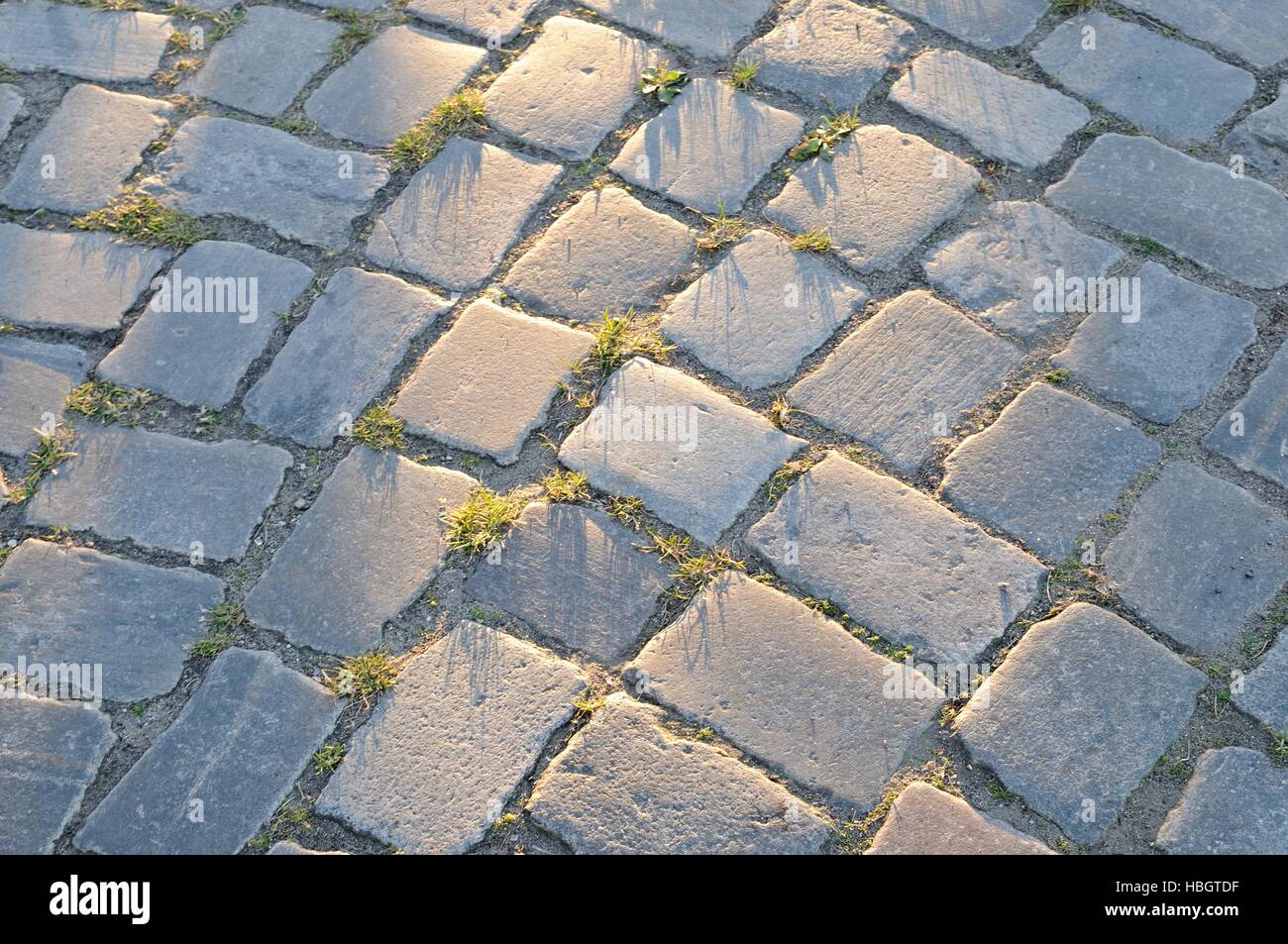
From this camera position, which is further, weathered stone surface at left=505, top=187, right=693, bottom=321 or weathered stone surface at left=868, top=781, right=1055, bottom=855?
weathered stone surface at left=505, top=187, right=693, bottom=321

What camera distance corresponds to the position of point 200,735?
7.82ft

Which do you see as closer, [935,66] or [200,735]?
[200,735]

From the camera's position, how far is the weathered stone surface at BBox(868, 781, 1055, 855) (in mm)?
2209

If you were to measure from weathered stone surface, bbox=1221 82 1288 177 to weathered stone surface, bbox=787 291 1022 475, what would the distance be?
992mm

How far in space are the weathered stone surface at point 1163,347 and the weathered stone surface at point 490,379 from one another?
4.13 feet

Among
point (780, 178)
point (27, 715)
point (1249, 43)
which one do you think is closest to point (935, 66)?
point (780, 178)

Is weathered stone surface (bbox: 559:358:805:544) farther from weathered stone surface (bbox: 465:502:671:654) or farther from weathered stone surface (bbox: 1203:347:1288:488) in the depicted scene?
weathered stone surface (bbox: 1203:347:1288:488)

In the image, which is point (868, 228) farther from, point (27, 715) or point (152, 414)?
point (27, 715)

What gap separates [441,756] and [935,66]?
7.93 feet

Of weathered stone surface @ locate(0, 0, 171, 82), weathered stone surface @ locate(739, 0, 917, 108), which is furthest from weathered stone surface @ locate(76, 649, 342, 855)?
weathered stone surface @ locate(739, 0, 917, 108)

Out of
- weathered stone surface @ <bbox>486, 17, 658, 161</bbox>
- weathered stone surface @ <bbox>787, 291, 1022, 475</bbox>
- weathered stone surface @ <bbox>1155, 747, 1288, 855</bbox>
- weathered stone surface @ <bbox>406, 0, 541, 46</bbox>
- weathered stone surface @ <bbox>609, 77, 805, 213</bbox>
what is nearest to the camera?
weathered stone surface @ <bbox>1155, 747, 1288, 855</bbox>

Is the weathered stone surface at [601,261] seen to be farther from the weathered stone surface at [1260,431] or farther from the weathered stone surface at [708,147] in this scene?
the weathered stone surface at [1260,431]

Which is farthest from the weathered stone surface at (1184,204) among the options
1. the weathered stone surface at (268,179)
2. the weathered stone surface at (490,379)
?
the weathered stone surface at (268,179)
